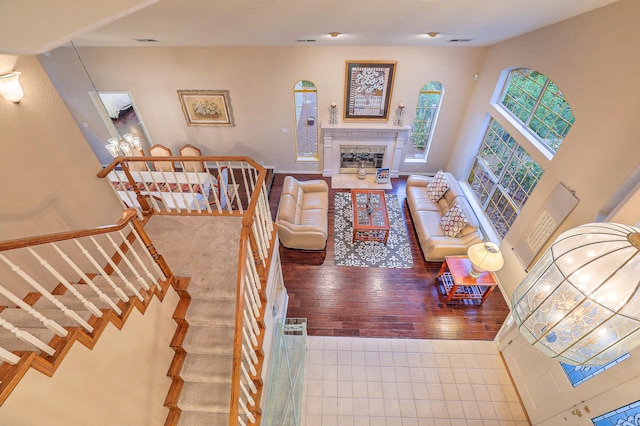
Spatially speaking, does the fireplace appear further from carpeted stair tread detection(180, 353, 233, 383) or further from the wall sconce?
the wall sconce

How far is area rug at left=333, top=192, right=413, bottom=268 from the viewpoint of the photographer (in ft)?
17.0

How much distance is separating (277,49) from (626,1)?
16.7 feet

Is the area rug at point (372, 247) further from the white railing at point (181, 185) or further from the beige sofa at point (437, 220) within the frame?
the white railing at point (181, 185)

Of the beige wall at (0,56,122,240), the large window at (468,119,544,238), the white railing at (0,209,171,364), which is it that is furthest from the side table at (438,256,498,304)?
the beige wall at (0,56,122,240)

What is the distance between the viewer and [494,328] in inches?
167

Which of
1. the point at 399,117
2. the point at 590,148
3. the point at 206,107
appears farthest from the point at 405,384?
Answer: the point at 206,107

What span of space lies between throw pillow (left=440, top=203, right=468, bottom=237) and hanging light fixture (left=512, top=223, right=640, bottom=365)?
11.1 feet

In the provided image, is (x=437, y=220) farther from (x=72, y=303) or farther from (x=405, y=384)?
(x=72, y=303)

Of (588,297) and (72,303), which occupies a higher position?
(588,297)

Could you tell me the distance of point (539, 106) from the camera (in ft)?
13.9

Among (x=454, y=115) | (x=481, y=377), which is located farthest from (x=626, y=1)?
(x=481, y=377)

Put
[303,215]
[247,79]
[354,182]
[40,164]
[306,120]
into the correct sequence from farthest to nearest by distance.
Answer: [354,182] < [306,120] < [247,79] < [303,215] < [40,164]

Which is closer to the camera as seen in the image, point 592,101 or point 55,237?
point 55,237

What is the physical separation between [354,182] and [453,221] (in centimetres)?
274
